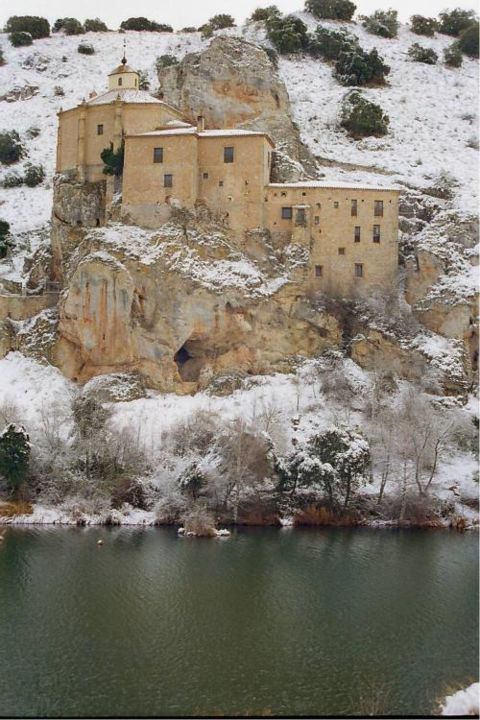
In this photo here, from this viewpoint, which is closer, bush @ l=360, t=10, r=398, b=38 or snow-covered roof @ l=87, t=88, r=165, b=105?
snow-covered roof @ l=87, t=88, r=165, b=105

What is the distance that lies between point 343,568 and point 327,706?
15.7m

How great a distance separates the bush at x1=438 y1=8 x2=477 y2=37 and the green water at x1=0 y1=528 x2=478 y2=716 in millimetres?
87777

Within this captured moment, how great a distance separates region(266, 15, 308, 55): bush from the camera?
102312 mm

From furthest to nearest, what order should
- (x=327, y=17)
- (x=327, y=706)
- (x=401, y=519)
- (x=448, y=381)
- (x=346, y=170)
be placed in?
(x=327, y=17) < (x=346, y=170) < (x=448, y=381) < (x=401, y=519) < (x=327, y=706)

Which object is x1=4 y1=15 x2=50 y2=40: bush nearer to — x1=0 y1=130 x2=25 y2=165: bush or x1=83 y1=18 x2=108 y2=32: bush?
x1=83 y1=18 x2=108 y2=32: bush

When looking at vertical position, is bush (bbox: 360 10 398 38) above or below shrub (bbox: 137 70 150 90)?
above

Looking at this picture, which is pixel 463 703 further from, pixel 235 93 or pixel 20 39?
pixel 20 39

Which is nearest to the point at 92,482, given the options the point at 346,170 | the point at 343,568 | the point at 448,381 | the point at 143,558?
the point at 143,558

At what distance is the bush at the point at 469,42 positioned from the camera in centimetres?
10759

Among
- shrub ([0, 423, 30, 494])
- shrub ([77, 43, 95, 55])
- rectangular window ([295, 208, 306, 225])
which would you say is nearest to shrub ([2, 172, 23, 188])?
shrub ([77, 43, 95, 55])

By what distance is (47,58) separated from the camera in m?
113

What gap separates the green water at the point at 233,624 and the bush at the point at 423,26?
8649 centimetres

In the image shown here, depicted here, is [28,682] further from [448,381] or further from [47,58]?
[47,58]

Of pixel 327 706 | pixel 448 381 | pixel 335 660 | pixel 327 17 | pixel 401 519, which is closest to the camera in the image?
pixel 327 706
